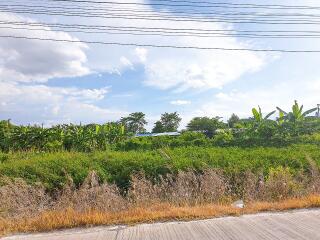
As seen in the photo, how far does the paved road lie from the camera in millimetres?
4676

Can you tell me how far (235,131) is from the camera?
2006 centimetres

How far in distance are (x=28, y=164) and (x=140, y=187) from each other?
18.2ft

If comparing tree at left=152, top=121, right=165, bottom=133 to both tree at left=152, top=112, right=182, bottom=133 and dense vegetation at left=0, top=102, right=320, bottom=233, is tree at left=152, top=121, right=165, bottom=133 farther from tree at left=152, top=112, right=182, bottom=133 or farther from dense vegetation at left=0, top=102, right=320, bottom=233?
dense vegetation at left=0, top=102, right=320, bottom=233

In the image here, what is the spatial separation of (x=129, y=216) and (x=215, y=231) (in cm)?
124

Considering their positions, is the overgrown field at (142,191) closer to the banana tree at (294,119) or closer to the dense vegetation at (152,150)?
the dense vegetation at (152,150)

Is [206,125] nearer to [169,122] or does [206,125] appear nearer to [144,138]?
[144,138]

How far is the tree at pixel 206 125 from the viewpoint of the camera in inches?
925

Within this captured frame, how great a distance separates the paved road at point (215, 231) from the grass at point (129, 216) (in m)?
0.17

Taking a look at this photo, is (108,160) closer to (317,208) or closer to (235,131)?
(317,208)

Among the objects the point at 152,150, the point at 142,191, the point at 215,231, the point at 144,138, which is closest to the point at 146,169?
the point at 142,191

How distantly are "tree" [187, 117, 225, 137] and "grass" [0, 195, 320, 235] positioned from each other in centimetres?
1666

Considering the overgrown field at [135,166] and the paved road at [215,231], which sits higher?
the overgrown field at [135,166]

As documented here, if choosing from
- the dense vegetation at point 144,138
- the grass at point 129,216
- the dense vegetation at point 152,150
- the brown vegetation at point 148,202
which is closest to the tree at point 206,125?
the dense vegetation at point 152,150

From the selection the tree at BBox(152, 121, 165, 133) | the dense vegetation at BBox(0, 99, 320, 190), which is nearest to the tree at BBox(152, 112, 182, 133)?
the tree at BBox(152, 121, 165, 133)
